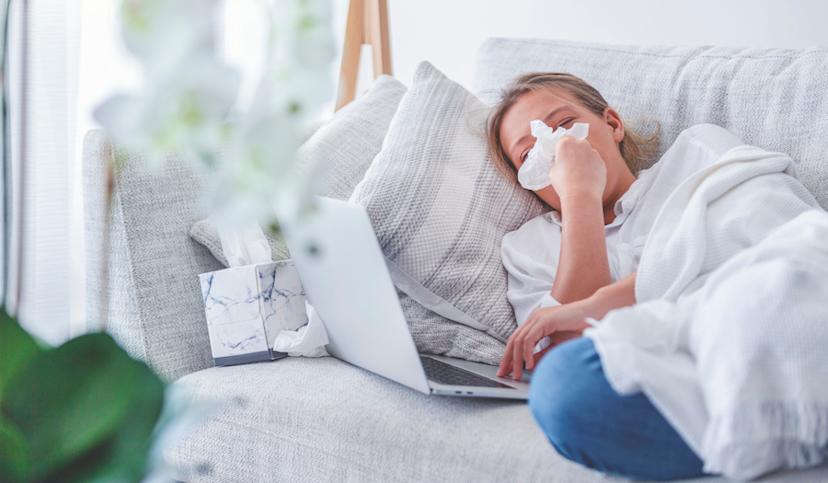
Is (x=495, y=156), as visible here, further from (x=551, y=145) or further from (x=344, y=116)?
(x=344, y=116)

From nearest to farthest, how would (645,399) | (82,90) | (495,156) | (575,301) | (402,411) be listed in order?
(645,399) < (402,411) < (575,301) < (495,156) < (82,90)

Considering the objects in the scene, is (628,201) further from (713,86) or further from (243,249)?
(243,249)

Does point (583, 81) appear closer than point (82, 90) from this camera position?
Yes

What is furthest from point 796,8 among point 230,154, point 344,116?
point 230,154

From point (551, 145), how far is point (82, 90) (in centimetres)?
142

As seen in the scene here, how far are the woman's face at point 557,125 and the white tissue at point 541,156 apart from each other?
0.07ft

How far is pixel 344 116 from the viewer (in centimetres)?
185

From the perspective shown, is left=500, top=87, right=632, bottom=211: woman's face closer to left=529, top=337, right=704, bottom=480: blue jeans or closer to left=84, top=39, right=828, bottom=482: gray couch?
left=84, top=39, right=828, bottom=482: gray couch

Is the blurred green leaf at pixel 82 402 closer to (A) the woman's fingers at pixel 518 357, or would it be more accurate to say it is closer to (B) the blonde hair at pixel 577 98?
(A) the woman's fingers at pixel 518 357

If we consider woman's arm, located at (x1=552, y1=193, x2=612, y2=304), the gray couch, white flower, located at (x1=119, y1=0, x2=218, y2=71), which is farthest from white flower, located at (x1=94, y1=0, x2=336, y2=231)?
woman's arm, located at (x1=552, y1=193, x2=612, y2=304)

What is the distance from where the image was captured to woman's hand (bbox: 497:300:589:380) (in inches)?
50.4

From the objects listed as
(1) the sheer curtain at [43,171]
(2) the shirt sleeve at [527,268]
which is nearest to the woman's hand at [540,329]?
(2) the shirt sleeve at [527,268]

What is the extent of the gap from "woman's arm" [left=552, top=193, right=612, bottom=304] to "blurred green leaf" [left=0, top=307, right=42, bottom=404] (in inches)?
41.5

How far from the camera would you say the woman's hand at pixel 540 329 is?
4.20ft
